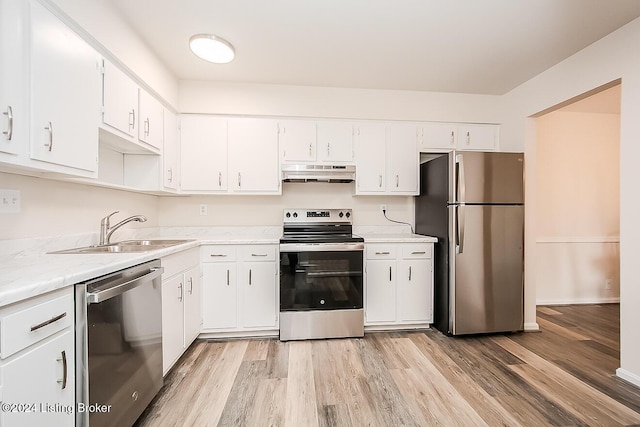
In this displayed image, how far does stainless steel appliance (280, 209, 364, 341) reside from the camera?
2557 millimetres

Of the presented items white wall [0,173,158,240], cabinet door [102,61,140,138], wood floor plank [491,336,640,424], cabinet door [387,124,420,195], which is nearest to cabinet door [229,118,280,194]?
cabinet door [102,61,140,138]

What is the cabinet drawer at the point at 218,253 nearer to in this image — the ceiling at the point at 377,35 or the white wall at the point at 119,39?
the white wall at the point at 119,39

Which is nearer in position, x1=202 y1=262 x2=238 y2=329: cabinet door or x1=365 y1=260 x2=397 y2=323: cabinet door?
x1=202 y1=262 x2=238 y2=329: cabinet door

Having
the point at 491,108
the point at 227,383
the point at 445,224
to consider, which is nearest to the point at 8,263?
the point at 227,383

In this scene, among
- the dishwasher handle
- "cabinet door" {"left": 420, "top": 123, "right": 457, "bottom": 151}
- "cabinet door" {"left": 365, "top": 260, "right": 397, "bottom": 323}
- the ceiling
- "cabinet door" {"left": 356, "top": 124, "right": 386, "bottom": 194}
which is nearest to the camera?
the dishwasher handle

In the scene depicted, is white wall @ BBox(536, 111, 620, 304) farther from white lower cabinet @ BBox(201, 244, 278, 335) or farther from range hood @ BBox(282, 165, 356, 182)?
white lower cabinet @ BBox(201, 244, 278, 335)

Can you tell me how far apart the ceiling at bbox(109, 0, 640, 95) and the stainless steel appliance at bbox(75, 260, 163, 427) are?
175 cm

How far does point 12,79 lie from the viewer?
1.11 metres

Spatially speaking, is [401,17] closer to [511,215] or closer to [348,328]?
[511,215]

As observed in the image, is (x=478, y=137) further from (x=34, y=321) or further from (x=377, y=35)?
(x=34, y=321)

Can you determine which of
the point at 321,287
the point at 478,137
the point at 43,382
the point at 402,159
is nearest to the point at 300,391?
the point at 321,287

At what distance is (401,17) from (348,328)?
2592mm

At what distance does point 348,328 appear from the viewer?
2623mm

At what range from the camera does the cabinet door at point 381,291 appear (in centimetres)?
275
